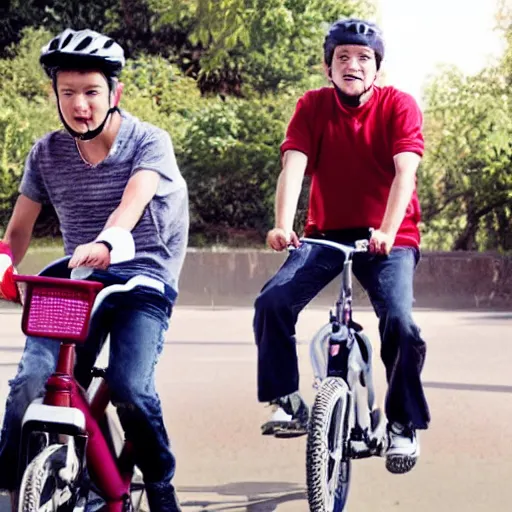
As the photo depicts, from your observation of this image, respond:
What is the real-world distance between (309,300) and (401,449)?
2.15 ft

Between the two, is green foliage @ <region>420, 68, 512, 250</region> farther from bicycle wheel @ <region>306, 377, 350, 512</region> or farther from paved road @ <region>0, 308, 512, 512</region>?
bicycle wheel @ <region>306, 377, 350, 512</region>

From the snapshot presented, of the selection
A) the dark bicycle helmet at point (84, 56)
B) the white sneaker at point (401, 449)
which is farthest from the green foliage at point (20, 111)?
the dark bicycle helmet at point (84, 56)

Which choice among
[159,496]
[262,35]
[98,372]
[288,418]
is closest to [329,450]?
[288,418]

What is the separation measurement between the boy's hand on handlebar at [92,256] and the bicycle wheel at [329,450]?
1.13 meters

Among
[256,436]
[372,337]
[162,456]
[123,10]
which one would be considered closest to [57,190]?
[162,456]

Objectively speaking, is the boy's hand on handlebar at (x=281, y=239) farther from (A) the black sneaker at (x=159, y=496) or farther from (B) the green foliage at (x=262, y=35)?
(B) the green foliage at (x=262, y=35)

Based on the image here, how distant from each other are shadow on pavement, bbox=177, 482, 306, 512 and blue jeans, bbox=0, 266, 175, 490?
949 mm

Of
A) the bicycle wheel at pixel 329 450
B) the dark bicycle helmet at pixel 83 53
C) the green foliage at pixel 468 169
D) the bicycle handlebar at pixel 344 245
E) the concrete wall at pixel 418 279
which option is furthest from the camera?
the green foliage at pixel 468 169

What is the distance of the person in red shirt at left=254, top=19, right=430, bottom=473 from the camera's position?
4988 millimetres

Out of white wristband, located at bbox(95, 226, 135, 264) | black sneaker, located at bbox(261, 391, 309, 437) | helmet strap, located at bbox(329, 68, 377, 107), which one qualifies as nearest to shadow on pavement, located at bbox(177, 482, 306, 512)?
black sneaker, located at bbox(261, 391, 309, 437)

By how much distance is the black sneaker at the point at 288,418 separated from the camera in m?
5.00

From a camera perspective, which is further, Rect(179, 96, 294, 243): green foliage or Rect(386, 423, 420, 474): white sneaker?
Rect(179, 96, 294, 243): green foliage

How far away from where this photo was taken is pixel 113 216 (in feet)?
13.3

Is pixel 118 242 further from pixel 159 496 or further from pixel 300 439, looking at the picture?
pixel 300 439
